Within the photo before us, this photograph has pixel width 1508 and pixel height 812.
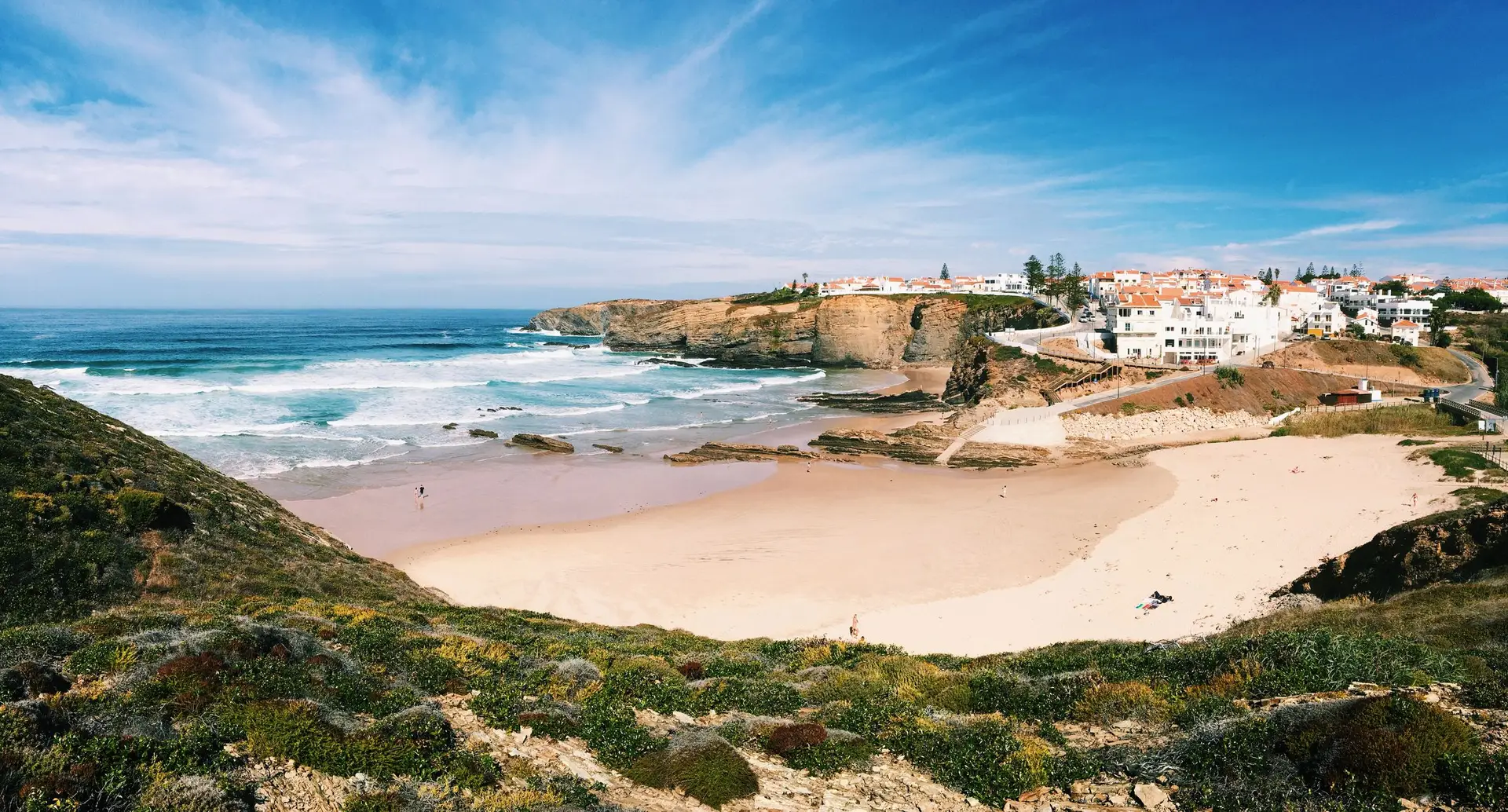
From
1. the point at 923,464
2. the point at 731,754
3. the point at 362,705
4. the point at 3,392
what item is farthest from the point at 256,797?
the point at 923,464

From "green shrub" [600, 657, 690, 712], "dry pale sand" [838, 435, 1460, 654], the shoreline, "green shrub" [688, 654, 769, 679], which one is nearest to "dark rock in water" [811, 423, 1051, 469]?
the shoreline

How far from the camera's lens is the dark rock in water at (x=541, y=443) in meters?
37.7

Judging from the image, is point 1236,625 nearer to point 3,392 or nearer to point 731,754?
point 731,754

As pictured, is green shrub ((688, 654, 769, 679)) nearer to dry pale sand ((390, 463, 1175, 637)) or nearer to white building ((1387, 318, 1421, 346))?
dry pale sand ((390, 463, 1175, 637))

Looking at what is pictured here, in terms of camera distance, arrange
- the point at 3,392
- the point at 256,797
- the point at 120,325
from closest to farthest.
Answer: the point at 256,797 < the point at 3,392 < the point at 120,325

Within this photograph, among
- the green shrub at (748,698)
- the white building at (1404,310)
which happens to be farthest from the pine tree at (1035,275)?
the green shrub at (748,698)

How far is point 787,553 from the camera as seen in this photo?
895 inches

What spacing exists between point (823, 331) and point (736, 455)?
171ft

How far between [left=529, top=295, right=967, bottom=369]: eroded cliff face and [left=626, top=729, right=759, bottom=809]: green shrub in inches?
3103

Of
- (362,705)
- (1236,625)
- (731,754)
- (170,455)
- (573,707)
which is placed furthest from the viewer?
(170,455)

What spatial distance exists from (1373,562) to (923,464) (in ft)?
72.2

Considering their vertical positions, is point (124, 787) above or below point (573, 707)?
above

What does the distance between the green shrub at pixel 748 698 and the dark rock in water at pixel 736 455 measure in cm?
2657

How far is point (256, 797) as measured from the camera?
209 inches
